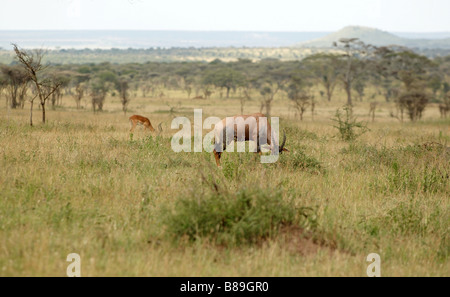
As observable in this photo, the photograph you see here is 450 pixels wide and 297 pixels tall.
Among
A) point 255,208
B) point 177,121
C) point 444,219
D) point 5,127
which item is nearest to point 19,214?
point 255,208

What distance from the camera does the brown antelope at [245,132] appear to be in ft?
27.2

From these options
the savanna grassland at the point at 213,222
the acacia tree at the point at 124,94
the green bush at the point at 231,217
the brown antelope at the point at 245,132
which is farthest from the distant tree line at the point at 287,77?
the green bush at the point at 231,217

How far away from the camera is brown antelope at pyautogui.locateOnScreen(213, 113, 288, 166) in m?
8.30

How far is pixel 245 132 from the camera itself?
8523mm

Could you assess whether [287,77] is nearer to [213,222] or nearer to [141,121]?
[141,121]

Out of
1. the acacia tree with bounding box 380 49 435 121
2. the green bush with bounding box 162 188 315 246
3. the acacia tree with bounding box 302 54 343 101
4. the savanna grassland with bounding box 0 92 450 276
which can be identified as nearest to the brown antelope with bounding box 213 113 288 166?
the savanna grassland with bounding box 0 92 450 276

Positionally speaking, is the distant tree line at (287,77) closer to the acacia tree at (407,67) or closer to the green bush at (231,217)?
the acacia tree at (407,67)

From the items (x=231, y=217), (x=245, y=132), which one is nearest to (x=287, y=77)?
(x=245, y=132)

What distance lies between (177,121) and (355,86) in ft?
118

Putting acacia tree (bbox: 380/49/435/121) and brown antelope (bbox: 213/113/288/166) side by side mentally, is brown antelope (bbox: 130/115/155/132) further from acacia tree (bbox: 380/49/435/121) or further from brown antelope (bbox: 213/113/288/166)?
acacia tree (bbox: 380/49/435/121)

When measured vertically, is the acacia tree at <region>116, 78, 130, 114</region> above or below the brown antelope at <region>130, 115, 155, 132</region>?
above

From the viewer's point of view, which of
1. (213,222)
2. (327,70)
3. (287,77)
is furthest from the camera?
(327,70)

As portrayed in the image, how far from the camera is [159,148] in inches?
368
